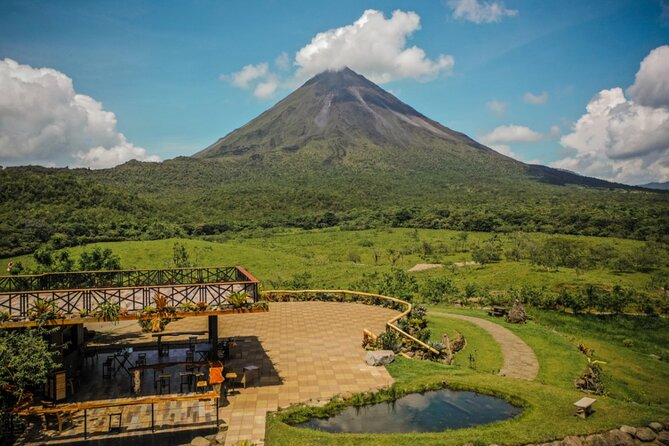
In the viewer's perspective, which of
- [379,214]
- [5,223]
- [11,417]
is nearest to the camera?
[11,417]

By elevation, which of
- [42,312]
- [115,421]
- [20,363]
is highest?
[42,312]

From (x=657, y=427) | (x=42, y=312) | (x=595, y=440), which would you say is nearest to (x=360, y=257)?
(x=657, y=427)

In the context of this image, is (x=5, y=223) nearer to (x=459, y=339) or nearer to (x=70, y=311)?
(x=70, y=311)

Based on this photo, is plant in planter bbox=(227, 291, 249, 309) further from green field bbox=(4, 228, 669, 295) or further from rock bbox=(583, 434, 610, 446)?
green field bbox=(4, 228, 669, 295)

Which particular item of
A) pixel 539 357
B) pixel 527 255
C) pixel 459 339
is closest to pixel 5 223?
pixel 459 339

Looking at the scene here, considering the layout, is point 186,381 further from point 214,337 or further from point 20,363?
point 20,363

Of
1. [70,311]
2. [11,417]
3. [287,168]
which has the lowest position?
[11,417]

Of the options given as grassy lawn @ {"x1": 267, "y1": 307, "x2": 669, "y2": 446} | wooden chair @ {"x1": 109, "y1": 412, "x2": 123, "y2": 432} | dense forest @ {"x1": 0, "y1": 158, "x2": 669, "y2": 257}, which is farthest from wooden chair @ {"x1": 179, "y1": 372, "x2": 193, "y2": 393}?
dense forest @ {"x1": 0, "y1": 158, "x2": 669, "y2": 257}
